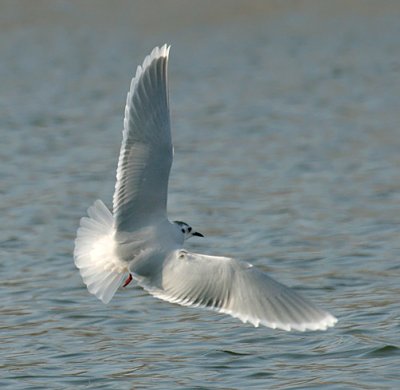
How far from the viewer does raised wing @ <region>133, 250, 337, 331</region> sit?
5.82 metres

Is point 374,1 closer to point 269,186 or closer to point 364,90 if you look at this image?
point 364,90

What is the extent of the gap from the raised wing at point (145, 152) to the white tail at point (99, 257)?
174 mm

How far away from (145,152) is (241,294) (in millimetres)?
1159

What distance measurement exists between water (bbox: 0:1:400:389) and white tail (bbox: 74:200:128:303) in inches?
21.9

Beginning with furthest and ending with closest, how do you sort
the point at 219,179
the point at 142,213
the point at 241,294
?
the point at 219,179, the point at 142,213, the point at 241,294

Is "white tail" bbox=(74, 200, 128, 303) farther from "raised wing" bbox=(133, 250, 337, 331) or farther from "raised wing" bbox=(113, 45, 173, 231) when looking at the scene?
"raised wing" bbox=(133, 250, 337, 331)

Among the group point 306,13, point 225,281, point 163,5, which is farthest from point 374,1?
point 225,281

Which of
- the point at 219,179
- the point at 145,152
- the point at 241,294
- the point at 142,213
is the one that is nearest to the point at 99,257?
the point at 142,213

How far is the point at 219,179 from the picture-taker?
39.6ft

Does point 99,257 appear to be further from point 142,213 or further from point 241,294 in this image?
point 241,294

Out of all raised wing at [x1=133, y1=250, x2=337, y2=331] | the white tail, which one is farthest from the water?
raised wing at [x1=133, y1=250, x2=337, y2=331]

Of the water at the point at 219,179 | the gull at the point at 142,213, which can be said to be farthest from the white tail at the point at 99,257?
the water at the point at 219,179

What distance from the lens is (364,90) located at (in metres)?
16.2

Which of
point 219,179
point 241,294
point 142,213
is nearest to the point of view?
point 241,294
